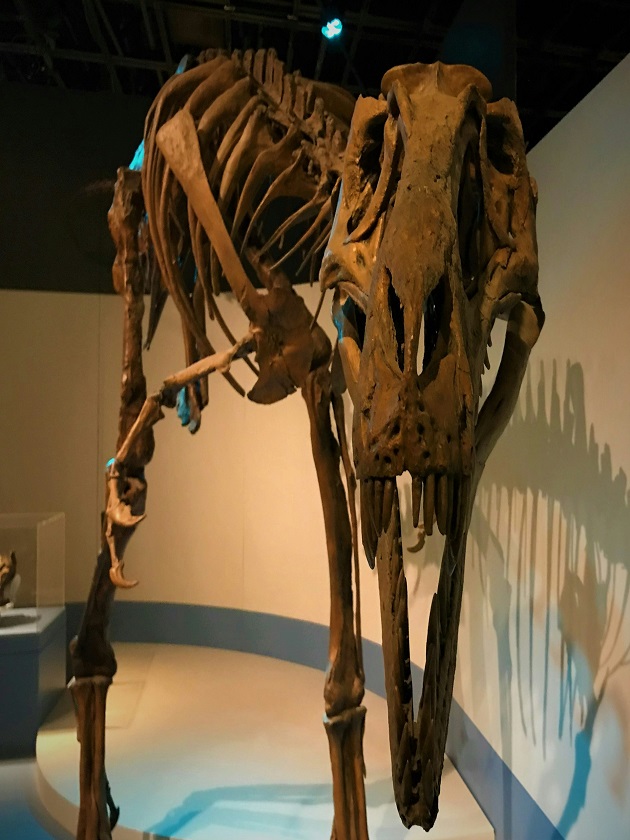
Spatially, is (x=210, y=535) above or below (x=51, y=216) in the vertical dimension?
below

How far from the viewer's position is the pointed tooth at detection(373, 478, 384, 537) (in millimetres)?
938

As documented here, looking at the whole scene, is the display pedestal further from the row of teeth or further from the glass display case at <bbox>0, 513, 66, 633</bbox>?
the row of teeth

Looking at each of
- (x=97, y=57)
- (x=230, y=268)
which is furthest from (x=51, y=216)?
(x=230, y=268)

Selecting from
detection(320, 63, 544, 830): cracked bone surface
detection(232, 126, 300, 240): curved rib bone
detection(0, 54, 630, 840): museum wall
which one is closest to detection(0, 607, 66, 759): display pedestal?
detection(0, 54, 630, 840): museum wall

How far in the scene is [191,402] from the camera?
2.70 m

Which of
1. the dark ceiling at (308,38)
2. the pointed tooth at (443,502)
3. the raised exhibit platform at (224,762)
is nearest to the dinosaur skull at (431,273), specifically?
the pointed tooth at (443,502)

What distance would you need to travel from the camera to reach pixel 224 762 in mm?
3109

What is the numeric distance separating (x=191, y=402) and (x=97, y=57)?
113 inches

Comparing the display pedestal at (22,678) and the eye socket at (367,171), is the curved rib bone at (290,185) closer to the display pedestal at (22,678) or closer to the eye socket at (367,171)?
the eye socket at (367,171)

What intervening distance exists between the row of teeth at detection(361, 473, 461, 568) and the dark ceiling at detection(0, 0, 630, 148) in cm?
315


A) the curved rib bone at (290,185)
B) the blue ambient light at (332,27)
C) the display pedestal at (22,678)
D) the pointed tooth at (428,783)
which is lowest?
the display pedestal at (22,678)

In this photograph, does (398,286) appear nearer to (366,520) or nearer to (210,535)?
(366,520)

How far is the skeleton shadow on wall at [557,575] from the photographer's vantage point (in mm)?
1885

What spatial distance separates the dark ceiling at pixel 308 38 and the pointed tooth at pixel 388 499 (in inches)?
124
